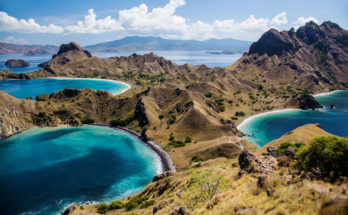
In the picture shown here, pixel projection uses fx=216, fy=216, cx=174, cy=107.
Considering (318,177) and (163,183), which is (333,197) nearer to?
(318,177)

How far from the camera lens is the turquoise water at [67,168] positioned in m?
59.7

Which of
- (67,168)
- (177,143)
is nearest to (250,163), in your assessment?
(177,143)

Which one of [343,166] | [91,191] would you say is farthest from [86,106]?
[343,166]

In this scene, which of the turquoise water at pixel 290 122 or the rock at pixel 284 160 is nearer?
the rock at pixel 284 160

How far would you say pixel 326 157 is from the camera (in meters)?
26.5

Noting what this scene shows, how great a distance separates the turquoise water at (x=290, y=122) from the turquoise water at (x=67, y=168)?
59.5m

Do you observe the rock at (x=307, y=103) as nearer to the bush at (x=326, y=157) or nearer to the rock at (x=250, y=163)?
the rock at (x=250, y=163)

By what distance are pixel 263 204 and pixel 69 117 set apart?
396 ft

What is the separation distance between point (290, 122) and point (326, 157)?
400 ft

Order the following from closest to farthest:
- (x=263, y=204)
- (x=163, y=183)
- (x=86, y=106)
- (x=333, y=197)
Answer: (x=333, y=197) < (x=263, y=204) < (x=163, y=183) < (x=86, y=106)

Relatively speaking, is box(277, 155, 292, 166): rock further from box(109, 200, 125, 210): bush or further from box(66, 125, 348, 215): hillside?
box(109, 200, 125, 210): bush

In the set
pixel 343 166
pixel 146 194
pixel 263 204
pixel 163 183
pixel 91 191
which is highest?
pixel 343 166

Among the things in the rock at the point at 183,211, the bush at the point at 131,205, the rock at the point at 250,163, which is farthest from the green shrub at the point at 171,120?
the rock at the point at 183,211

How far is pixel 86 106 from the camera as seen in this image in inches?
5079
